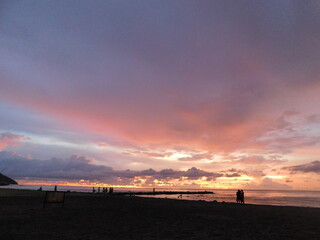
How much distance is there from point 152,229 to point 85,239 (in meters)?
3.78

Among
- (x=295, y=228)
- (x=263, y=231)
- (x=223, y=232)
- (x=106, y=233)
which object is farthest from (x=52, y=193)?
(x=295, y=228)

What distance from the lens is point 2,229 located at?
10781 mm

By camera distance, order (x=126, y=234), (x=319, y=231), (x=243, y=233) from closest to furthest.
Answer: (x=126, y=234) < (x=243, y=233) < (x=319, y=231)

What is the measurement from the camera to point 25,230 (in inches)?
424

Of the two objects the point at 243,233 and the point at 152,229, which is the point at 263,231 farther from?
the point at 152,229

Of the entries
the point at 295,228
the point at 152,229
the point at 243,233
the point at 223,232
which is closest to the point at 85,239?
the point at 152,229

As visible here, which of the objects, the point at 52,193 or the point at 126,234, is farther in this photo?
the point at 52,193

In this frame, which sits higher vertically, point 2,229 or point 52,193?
point 52,193

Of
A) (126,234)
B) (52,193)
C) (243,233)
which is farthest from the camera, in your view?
(52,193)

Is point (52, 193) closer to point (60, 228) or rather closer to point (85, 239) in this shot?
point (60, 228)

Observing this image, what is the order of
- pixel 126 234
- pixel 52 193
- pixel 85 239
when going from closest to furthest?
pixel 85 239 → pixel 126 234 → pixel 52 193

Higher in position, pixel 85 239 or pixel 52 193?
pixel 52 193

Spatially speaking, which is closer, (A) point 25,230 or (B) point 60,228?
(A) point 25,230

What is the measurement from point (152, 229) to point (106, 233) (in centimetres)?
248
